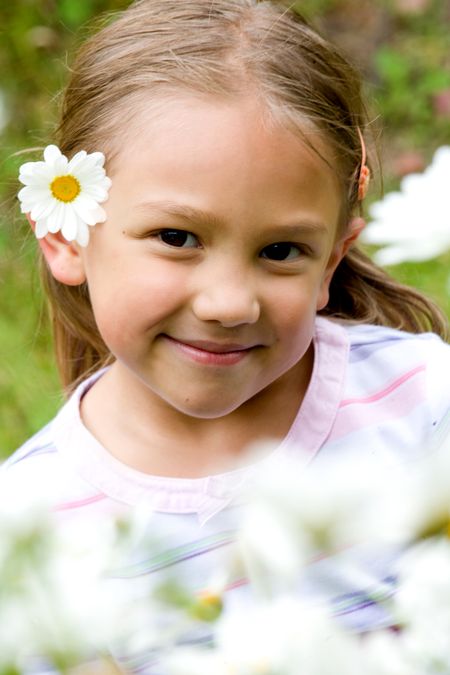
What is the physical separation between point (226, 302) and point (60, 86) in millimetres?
1239

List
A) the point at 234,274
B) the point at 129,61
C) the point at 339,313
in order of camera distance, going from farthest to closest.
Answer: the point at 339,313 → the point at 129,61 → the point at 234,274

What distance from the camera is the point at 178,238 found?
101 cm

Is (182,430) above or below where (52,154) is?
below

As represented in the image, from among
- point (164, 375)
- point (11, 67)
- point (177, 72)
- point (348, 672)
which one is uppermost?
point (11, 67)

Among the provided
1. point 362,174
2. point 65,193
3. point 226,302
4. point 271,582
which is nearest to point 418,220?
point 271,582

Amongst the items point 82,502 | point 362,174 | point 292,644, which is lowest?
point 292,644

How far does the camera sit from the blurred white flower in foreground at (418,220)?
1.16 ft

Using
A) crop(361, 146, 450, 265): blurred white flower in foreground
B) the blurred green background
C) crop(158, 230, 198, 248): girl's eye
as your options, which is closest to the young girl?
crop(158, 230, 198, 248): girl's eye

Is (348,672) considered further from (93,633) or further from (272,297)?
(272,297)

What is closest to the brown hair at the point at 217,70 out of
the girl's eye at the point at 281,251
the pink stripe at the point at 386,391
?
Answer: the girl's eye at the point at 281,251

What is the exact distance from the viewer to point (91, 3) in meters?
2.60

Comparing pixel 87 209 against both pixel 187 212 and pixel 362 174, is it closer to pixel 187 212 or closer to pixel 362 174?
pixel 187 212

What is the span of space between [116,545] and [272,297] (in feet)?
2.27

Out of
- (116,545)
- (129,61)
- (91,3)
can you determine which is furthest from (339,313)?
(91,3)
